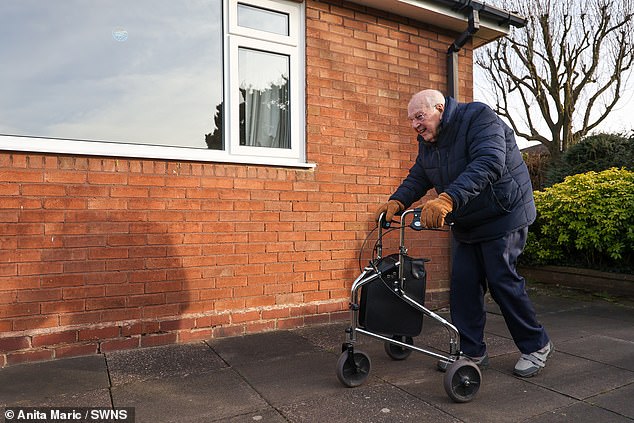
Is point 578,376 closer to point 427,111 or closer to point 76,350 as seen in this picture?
point 427,111

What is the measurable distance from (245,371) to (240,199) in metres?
1.54

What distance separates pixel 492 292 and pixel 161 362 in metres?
2.38

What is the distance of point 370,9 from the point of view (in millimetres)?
4926

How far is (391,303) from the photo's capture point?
2891 millimetres

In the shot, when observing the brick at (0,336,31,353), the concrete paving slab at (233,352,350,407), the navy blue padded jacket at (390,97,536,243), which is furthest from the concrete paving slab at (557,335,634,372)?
the brick at (0,336,31,353)

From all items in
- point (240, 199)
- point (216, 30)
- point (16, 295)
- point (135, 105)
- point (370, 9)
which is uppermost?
point (370, 9)

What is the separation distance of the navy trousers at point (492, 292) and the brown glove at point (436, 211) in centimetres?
72

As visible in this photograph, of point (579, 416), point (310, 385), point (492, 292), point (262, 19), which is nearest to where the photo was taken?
point (579, 416)

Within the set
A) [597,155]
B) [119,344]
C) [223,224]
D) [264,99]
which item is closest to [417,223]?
[223,224]

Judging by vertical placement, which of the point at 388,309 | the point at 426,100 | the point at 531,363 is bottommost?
the point at 531,363

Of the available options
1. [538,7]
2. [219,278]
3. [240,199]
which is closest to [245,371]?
[219,278]

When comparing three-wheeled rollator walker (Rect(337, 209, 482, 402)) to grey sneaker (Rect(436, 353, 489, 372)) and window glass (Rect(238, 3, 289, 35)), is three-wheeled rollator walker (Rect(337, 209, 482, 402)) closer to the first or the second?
grey sneaker (Rect(436, 353, 489, 372))

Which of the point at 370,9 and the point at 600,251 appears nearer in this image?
the point at 370,9

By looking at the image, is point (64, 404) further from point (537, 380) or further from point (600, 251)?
point (600, 251)
